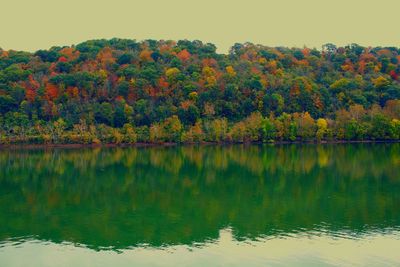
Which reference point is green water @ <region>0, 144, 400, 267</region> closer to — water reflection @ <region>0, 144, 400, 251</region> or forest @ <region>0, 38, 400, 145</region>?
water reflection @ <region>0, 144, 400, 251</region>

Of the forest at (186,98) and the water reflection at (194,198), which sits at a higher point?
the forest at (186,98)

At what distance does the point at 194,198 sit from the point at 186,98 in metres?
50.1

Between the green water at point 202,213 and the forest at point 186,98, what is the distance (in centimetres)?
2326

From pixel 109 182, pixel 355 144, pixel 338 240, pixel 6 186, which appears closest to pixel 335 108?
pixel 355 144

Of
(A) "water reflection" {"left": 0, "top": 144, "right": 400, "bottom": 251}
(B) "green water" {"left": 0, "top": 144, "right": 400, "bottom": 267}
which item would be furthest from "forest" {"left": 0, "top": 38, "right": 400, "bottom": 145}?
(B) "green water" {"left": 0, "top": 144, "right": 400, "bottom": 267}

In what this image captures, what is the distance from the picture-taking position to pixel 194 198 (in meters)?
30.1

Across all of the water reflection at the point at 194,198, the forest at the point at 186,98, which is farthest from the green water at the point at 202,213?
the forest at the point at 186,98

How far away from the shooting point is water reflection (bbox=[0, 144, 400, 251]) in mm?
21781

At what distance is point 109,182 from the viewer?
3684 centimetres

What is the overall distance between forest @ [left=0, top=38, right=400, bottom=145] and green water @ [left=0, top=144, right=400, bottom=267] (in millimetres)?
23258

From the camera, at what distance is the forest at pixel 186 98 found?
71.5 m

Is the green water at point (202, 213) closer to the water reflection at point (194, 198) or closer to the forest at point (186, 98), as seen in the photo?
the water reflection at point (194, 198)

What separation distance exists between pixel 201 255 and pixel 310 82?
67.9 meters

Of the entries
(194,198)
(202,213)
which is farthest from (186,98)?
(202,213)
